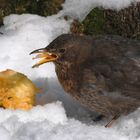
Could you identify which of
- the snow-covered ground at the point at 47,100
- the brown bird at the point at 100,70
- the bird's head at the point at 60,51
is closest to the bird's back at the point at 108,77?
the brown bird at the point at 100,70

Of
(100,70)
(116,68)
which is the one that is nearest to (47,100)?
(100,70)

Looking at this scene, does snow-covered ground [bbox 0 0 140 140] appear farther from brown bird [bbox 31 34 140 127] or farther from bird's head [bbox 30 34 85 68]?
bird's head [bbox 30 34 85 68]

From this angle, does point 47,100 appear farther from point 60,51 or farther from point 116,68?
point 116,68

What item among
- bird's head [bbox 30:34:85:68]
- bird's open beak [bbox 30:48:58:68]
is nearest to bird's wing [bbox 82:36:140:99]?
bird's head [bbox 30:34:85:68]

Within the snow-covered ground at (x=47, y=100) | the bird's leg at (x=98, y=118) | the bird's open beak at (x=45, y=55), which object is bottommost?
the bird's leg at (x=98, y=118)

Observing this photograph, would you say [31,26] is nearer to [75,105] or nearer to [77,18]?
[77,18]

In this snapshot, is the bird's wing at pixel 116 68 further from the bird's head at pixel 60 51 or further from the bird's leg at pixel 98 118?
the bird's leg at pixel 98 118
